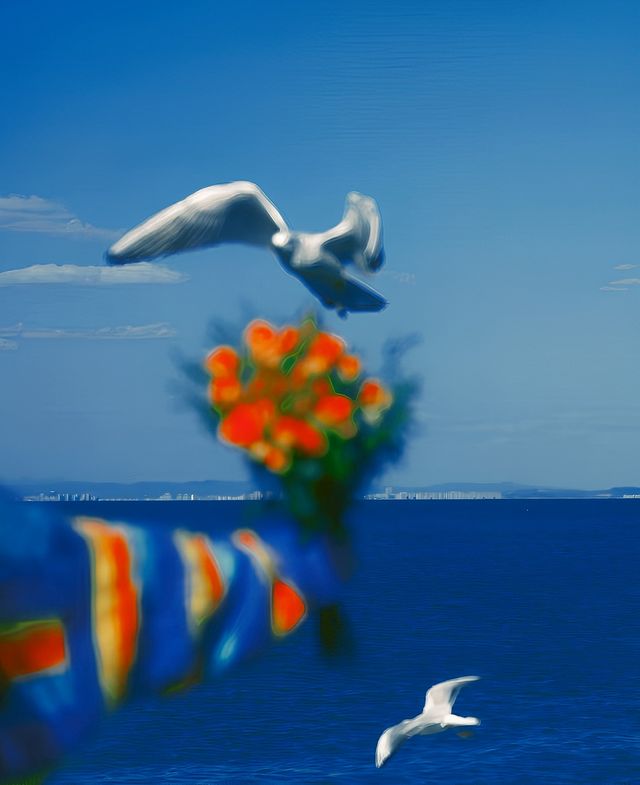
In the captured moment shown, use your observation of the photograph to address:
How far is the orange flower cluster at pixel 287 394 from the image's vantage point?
702 cm

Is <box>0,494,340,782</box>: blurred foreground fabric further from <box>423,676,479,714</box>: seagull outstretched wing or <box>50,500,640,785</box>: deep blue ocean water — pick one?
<box>50,500,640,785</box>: deep blue ocean water

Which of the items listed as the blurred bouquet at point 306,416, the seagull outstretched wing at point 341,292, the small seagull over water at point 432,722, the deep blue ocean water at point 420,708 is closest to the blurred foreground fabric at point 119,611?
the blurred bouquet at point 306,416

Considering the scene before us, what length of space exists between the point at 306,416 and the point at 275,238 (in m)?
1.27

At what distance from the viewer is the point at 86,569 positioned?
23.2 ft

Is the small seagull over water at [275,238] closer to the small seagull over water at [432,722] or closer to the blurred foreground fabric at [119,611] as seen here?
the blurred foreground fabric at [119,611]

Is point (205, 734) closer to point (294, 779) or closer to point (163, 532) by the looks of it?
point (294, 779)

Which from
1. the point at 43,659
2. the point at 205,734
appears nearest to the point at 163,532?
the point at 43,659

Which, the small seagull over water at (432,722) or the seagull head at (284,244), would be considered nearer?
the seagull head at (284,244)

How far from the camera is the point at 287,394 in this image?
7.16 meters

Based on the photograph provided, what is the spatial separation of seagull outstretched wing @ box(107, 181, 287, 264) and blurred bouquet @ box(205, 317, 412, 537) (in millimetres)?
905

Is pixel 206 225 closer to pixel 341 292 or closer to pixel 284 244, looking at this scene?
pixel 284 244

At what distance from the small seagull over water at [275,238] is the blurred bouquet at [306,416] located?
563mm

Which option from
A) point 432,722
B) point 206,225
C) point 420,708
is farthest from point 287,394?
point 420,708

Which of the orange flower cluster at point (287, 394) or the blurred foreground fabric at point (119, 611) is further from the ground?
the orange flower cluster at point (287, 394)
